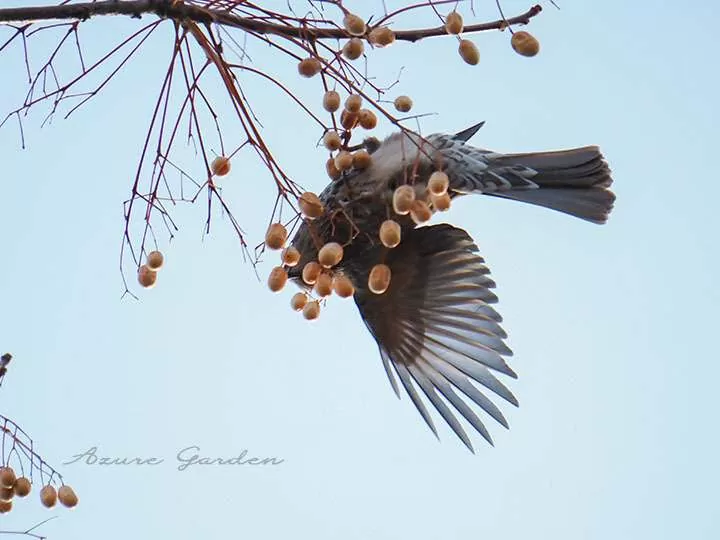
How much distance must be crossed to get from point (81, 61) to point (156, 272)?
0.35m

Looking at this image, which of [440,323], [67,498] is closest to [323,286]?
[67,498]

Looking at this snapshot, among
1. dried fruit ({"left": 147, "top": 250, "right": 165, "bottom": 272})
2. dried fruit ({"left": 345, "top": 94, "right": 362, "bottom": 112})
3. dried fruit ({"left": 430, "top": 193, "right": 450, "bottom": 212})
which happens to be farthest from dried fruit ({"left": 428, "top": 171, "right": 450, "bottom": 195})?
dried fruit ({"left": 147, "top": 250, "right": 165, "bottom": 272})

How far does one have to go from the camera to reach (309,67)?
135 cm

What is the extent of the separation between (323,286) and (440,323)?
0.97 meters

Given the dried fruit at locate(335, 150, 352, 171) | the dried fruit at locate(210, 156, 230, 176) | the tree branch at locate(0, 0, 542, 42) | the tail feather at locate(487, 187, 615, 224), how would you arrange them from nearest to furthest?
the tree branch at locate(0, 0, 542, 42) → the dried fruit at locate(210, 156, 230, 176) → the dried fruit at locate(335, 150, 352, 171) → the tail feather at locate(487, 187, 615, 224)

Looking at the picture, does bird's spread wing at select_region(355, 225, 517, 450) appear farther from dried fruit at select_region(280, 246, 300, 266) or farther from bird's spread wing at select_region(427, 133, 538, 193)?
dried fruit at select_region(280, 246, 300, 266)

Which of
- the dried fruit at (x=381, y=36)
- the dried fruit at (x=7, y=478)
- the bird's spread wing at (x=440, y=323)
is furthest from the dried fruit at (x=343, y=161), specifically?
the dried fruit at (x=7, y=478)

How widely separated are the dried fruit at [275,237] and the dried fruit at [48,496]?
0.65 metres

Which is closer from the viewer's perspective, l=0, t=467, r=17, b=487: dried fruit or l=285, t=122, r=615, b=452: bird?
l=0, t=467, r=17, b=487: dried fruit

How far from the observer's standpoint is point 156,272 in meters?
1.51

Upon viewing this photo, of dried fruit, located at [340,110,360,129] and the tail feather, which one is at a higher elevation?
the tail feather

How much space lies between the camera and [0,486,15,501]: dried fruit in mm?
1582

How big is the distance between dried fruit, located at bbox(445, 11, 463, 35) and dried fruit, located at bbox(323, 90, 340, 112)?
214 millimetres

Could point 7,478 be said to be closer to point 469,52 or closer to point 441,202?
point 441,202
